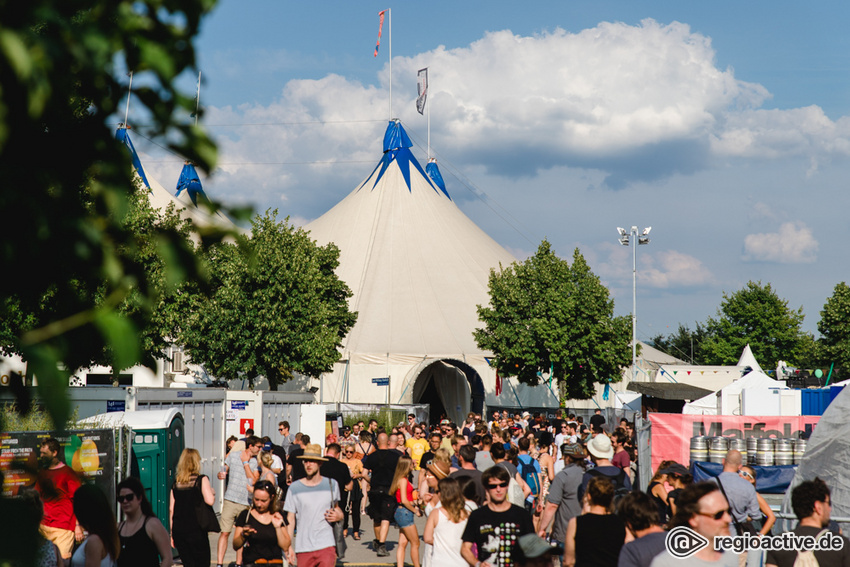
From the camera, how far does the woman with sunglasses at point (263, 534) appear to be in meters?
7.53

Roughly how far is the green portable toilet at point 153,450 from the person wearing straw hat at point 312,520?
371 centimetres

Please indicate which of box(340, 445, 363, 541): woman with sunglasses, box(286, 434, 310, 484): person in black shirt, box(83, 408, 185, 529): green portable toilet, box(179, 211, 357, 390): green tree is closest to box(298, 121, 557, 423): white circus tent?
box(179, 211, 357, 390): green tree

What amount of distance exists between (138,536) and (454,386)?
41.5 metres

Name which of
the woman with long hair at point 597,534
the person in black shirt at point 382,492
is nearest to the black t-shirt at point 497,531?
the woman with long hair at point 597,534

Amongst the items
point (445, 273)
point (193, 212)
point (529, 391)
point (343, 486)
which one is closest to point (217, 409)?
point (343, 486)

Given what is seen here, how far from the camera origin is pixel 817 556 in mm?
5223

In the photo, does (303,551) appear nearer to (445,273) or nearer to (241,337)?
(241,337)

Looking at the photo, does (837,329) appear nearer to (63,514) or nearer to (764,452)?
(764,452)

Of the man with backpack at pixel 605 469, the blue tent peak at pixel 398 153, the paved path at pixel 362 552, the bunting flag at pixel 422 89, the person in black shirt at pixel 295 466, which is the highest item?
the bunting flag at pixel 422 89

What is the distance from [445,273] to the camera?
51688 millimetres

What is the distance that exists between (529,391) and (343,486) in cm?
3642

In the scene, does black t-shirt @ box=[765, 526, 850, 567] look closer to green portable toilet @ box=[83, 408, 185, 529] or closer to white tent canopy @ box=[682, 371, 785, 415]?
green portable toilet @ box=[83, 408, 185, 529]

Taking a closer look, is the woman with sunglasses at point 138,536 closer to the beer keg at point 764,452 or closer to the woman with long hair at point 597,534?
A: the woman with long hair at point 597,534

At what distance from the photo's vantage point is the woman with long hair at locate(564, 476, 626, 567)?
5.57 metres
